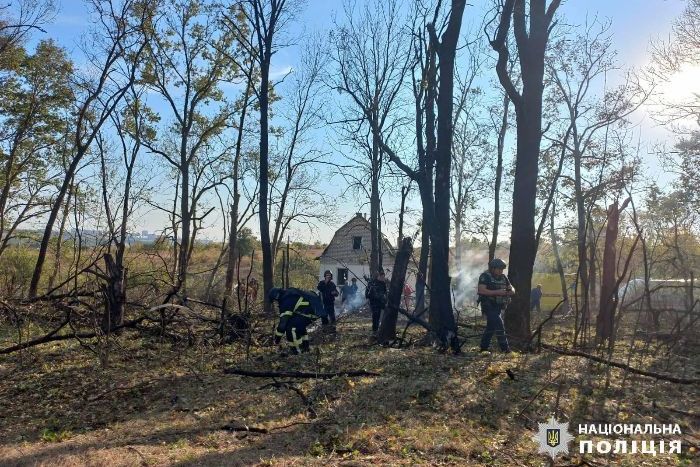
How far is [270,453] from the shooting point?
15.6 feet

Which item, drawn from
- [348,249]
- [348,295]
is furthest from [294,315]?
[348,249]

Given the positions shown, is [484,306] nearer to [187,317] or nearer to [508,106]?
[187,317]

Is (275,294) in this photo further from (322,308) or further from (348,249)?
(348,249)

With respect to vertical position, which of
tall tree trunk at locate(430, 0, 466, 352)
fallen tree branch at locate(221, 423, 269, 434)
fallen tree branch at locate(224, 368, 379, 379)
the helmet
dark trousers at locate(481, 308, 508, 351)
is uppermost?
tall tree trunk at locate(430, 0, 466, 352)

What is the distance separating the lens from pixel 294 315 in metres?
8.95

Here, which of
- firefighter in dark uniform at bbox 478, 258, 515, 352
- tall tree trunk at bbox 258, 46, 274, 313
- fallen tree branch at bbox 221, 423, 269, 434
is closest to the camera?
fallen tree branch at bbox 221, 423, 269, 434

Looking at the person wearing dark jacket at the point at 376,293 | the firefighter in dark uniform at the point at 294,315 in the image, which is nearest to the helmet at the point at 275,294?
the firefighter in dark uniform at the point at 294,315

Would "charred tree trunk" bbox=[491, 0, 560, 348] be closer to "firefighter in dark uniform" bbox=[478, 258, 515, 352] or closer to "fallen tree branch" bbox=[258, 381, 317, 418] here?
"firefighter in dark uniform" bbox=[478, 258, 515, 352]

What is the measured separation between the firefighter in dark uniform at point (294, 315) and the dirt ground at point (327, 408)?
19.6 inches

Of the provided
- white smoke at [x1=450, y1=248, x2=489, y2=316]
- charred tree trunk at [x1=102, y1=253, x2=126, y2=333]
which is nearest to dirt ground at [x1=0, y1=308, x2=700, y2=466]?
charred tree trunk at [x1=102, y1=253, x2=126, y2=333]

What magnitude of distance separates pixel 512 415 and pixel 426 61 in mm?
11782

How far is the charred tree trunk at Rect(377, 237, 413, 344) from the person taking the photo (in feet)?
30.9

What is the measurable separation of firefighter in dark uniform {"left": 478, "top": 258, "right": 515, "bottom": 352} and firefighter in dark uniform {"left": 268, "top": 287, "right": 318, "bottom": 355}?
267 centimetres

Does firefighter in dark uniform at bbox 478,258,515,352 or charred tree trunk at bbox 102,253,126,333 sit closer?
firefighter in dark uniform at bbox 478,258,515,352
